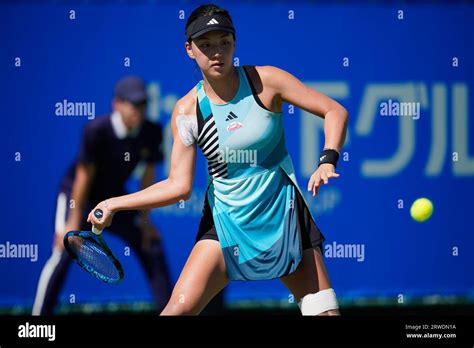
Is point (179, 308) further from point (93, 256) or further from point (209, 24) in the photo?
point (209, 24)

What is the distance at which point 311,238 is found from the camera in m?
5.18

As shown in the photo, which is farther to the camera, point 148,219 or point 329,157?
point 148,219

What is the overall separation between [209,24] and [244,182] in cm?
68

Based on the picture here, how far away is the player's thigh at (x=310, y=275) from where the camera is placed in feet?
16.8

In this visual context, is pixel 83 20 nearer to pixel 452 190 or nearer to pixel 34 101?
pixel 34 101

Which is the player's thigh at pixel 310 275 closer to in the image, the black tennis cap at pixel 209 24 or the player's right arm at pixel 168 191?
the player's right arm at pixel 168 191

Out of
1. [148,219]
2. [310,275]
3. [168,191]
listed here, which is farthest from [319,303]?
[148,219]

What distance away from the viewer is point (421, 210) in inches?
277

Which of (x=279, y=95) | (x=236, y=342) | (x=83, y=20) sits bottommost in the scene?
(x=236, y=342)

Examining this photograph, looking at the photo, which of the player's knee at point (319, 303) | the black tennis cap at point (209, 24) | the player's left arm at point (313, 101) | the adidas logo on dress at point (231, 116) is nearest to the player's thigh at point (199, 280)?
the player's knee at point (319, 303)

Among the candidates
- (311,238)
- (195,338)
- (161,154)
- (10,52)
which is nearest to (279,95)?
(311,238)

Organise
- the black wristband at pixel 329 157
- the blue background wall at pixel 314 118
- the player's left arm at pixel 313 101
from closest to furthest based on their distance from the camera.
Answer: the black wristband at pixel 329 157
the player's left arm at pixel 313 101
the blue background wall at pixel 314 118

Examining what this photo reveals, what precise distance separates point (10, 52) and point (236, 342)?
2.61 metres

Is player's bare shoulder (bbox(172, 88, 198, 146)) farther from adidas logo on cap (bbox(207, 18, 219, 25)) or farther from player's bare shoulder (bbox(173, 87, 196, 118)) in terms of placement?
adidas logo on cap (bbox(207, 18, 219, 25))
